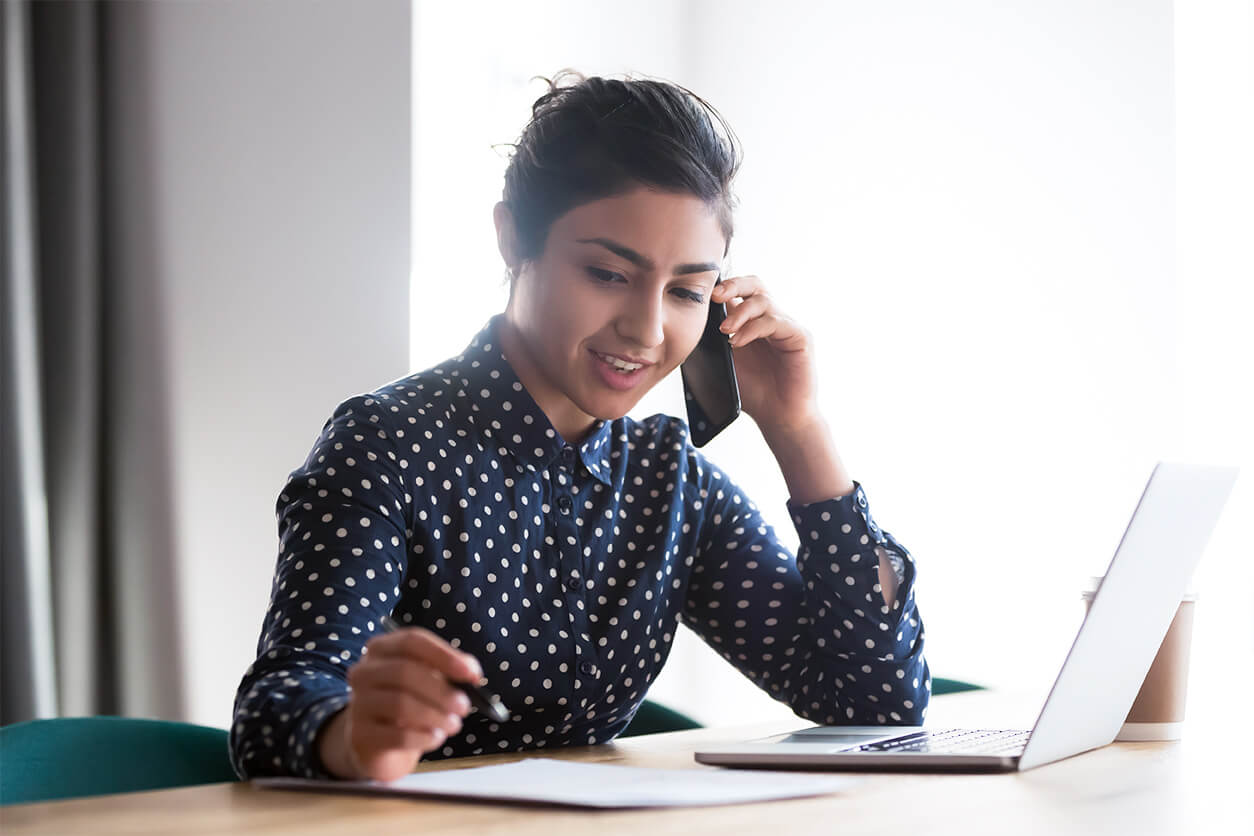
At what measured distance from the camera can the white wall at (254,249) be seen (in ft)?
8.15

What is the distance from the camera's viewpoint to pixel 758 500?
314 cm

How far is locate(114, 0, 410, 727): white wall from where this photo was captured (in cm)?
248

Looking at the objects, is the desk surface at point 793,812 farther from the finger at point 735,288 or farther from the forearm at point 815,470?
the finger at point 735,288

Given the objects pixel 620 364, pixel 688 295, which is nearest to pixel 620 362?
pixel 620 364

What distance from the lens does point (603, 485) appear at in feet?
4.55

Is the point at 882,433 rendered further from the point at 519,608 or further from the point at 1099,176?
the point at 519,608

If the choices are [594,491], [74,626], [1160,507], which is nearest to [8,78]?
[74,626]

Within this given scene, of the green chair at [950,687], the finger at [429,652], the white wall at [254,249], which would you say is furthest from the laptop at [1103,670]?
the white wall at [254,249]

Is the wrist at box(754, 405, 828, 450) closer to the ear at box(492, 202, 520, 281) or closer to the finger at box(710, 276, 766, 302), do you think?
the finger at box(710, 276, 766, 302)

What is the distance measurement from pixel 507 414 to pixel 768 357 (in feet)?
1.17

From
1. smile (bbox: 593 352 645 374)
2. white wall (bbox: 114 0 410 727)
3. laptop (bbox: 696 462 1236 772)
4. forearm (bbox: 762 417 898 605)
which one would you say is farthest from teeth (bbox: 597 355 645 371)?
white wall (bbox: 114 0 410 727)

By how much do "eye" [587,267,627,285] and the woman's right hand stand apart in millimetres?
625

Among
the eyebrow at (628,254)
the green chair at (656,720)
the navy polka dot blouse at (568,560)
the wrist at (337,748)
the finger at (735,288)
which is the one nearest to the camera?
the wrist at (337,748)

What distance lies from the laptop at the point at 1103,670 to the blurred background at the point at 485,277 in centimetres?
139
